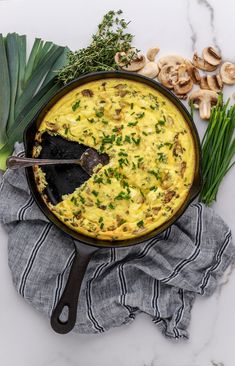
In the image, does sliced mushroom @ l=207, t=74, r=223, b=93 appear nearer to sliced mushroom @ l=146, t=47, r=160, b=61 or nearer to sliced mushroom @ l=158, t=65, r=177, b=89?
sliced mushroom @ l=158, t=65, r=177, b=89

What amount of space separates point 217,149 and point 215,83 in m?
0.32

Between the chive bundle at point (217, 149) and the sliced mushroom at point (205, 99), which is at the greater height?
the sliced mushroom at point (205, 99)

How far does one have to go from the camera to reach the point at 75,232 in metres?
2.67

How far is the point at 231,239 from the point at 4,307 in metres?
1.07

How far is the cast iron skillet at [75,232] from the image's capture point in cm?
260

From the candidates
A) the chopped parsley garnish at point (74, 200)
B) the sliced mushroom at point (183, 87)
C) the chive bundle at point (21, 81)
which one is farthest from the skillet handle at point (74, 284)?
the sliced mushroom at point (183, 87)

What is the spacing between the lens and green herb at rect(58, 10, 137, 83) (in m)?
2.80

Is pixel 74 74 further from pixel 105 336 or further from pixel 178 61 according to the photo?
pixel 105 336

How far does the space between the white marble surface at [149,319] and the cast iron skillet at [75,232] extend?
11.9 inches

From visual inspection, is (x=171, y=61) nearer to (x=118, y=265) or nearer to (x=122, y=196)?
(x=122, y=196)

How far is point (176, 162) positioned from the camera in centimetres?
258

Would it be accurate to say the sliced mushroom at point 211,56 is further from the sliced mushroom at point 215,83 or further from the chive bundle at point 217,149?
the chive bundle at point 217,149

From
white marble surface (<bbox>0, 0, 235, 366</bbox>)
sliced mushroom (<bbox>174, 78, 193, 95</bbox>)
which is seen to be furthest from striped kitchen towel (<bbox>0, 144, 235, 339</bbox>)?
sliced mushroom (<bbox>174, 78, 193, 95</bbox>)

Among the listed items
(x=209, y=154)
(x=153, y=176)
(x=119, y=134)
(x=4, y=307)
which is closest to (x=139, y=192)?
(x=153, y=176)
